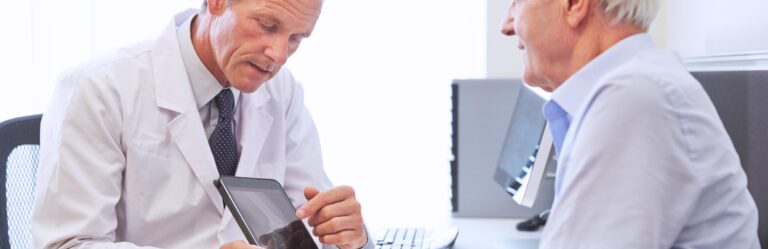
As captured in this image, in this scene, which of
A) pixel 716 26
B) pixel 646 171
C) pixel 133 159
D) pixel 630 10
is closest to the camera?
pixel 646 171

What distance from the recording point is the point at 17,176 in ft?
4.92

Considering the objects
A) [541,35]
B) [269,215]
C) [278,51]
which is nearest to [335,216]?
[269,215]

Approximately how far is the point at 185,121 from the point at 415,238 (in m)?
0.70

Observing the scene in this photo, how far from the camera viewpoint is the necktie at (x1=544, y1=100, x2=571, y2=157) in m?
1.18

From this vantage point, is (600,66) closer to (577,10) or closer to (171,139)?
(577,10)

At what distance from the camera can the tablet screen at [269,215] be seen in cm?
128

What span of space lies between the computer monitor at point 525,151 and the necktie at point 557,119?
709mm

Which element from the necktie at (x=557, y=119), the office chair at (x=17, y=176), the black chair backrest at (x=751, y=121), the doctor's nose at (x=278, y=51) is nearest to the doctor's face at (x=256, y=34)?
the doctor's nose at (x=278, y=51)

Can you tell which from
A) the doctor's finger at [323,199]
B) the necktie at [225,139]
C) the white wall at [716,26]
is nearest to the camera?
the doctor's finger at [323,199]

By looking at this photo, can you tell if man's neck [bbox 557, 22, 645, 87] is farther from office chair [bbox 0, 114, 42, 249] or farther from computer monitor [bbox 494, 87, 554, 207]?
office chair [bbox 0, 114, 42, 249]

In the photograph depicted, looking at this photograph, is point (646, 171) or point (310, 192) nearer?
point (646, 171)

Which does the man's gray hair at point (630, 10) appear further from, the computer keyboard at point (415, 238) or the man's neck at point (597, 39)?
the computer keyboard at point (415, 238)

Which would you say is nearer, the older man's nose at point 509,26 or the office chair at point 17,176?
the older man's nose at point 509,26

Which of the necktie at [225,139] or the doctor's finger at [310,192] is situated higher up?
the necktie at [225,139]
